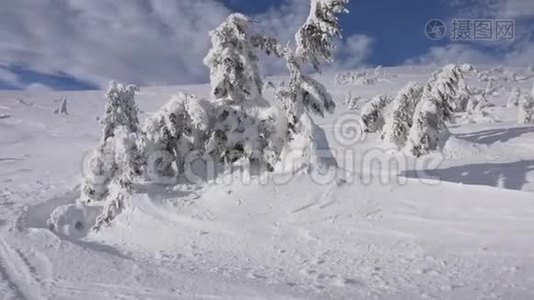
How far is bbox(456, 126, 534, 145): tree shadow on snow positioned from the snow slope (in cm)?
968

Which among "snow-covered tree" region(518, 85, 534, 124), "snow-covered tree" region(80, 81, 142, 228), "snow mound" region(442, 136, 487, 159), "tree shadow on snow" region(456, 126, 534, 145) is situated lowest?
"snow-covered tree" region(80, 81, 142, 228)

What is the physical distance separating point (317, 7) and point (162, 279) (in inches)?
350

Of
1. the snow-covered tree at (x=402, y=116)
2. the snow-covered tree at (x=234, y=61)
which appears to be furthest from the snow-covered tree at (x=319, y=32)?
the snow-covered tree at (x=402, y=116)

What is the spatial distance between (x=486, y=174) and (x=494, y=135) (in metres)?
11.5

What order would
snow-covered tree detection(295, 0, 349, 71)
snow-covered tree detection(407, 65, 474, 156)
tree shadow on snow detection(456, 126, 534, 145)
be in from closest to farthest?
snow-covered tree detection(295, 0, 349, 71) → snow-covered tree detection(407, 65, 474, 156) → tree shadow on snow detection(456, 126, 534, 145)

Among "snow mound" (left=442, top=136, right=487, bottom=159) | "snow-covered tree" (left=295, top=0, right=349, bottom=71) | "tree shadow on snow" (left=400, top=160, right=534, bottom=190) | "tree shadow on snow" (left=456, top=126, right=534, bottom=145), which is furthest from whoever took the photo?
"tree shadow on snow" (left=456, top=126, right=534, bottom=145)

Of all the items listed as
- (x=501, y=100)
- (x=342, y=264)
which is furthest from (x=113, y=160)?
(x=501, y=100)

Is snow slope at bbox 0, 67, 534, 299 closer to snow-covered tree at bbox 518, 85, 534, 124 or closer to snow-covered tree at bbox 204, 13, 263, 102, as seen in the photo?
snow-covered tree at bbox 204, 13, 263, 102

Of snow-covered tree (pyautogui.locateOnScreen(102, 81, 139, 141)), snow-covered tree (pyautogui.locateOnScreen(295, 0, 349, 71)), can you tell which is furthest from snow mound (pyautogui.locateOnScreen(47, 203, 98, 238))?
snow-covered tree (pyautogui.locateOnScreen(102, 81, 139, 141))

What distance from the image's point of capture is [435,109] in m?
22.9

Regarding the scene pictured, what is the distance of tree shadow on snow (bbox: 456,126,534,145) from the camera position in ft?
88.8

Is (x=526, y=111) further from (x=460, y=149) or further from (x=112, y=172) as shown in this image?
(x=112, y=172)

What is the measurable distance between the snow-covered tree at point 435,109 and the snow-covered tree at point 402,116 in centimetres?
117

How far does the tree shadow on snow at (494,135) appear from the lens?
27062 mm
